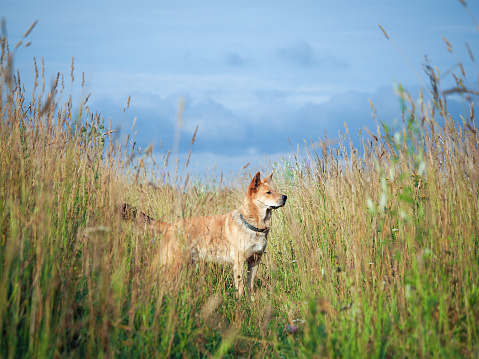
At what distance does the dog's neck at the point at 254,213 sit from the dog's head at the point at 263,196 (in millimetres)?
58

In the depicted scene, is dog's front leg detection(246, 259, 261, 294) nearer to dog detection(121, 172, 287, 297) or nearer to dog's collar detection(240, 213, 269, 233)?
dog detection(121, 172, 287, 297)

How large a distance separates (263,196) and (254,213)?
0.28m

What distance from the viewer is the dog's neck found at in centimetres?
532

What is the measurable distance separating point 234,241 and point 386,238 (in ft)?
7.00

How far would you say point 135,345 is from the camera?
82.6 inches

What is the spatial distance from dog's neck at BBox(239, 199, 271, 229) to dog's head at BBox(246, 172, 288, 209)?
0.06 m

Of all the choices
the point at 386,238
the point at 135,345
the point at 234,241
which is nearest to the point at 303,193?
the point at 234,241

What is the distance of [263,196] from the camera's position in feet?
17.5

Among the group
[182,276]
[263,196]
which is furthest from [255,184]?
[182,276]

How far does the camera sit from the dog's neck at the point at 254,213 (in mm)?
5316

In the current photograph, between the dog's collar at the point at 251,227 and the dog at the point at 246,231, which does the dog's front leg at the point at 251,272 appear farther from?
the dog's collar at the point at 251,227

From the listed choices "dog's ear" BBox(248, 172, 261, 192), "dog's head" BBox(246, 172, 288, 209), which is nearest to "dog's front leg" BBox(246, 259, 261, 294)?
"dog's head" BBox(246, 172, 288, 209)

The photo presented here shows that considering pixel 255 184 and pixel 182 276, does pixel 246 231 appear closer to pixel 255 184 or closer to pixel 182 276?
pixel 255 184

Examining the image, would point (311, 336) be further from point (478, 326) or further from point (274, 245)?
point (274, 245)
